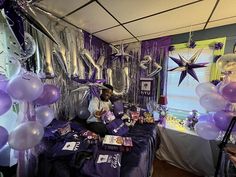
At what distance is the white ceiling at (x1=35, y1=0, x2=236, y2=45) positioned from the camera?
1.23m

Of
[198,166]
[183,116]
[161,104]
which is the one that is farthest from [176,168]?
[161,104]

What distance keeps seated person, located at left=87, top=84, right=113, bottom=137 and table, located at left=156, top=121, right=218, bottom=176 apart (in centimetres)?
106

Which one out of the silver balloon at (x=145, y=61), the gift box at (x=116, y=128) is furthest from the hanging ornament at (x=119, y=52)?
the gift box at (x=116, y=128)

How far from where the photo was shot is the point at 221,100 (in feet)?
3.99

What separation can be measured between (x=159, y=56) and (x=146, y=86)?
59cm

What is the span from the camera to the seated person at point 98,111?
5.06 ft

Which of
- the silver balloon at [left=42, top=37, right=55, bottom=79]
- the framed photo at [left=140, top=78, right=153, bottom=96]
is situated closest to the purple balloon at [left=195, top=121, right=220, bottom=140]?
the framed photo at [left=140, top=78, right=153, bottom=96]

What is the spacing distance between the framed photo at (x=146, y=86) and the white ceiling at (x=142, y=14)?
0.88m

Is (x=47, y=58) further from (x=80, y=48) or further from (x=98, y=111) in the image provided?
(x=98, y=111)

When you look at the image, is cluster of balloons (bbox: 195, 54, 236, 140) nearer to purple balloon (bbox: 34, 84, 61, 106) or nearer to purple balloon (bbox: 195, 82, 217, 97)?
purple balloon (bbox: 195, 82, 217, 97)

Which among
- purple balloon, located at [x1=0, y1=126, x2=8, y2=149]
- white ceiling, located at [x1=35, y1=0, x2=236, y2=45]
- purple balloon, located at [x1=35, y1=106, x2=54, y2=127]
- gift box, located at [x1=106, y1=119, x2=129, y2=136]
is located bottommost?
gift box, located at [x1=106, y1=119, x2=129, y2=136]

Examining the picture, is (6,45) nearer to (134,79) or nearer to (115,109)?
(115,109)

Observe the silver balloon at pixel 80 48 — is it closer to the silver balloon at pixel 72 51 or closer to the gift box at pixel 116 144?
the silver balloon at pixel 72 51

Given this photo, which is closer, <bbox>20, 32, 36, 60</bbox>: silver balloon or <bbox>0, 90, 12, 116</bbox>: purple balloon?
<bbox>0, 90, 12, 116</bbox>: purple balloon
